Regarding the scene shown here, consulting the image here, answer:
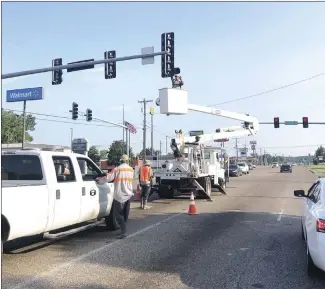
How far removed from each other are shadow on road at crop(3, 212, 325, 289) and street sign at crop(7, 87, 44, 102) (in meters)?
13.4

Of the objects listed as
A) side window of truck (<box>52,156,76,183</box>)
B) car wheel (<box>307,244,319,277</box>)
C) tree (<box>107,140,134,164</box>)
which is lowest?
car wheel (<box>307,244,319,277</box>)

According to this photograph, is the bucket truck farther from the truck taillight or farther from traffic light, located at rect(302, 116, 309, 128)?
traffic light, located at rect(302, 116, 309, 128)

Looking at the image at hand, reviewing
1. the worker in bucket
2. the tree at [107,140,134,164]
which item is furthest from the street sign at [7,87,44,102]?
the tree at [107,140,134,164]

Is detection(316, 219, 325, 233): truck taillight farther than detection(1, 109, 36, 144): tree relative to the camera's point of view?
No

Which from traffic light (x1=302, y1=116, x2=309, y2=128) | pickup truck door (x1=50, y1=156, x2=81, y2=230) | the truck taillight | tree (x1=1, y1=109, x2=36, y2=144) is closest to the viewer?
the truck taillight

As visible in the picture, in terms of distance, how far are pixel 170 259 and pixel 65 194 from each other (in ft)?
7.35

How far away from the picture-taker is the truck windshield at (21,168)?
24.3 feet

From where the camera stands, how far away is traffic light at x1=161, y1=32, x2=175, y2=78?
17.4 m

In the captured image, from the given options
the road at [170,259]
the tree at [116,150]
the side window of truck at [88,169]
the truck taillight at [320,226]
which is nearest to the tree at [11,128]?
the tree at [116,150]

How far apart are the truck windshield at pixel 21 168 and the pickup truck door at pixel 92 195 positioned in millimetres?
1201

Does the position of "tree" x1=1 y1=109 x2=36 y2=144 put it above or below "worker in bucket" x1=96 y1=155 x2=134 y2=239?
above

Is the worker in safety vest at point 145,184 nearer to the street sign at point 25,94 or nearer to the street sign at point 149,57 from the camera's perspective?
the street sign at point 149,57

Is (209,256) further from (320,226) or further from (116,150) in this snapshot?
(116,150)

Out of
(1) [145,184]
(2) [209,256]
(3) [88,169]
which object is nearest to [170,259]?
(2) [209,256]
